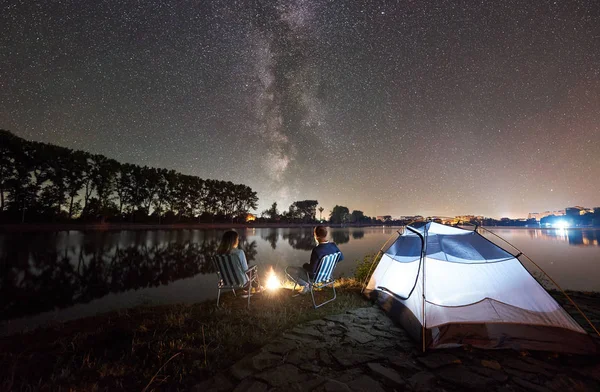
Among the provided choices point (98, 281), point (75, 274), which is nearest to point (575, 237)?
point (98, 281)

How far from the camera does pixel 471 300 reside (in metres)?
4.64

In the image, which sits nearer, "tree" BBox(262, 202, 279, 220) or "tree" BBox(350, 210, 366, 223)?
"tree" BBox(262, 202, 279, 220)

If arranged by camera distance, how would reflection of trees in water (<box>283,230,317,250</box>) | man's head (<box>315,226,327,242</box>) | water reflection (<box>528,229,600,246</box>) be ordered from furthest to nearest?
water reflection (<box>528,229,600,246</box>), reflection of trees in water (<box>283,230,317,250</box>), man's head (<box>315,226,327,242</box>)

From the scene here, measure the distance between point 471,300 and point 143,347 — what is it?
559 cm

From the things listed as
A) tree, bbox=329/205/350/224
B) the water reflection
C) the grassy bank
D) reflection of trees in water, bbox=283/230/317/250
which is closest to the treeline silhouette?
reflection of trees in water, bbox=283/230/317/250

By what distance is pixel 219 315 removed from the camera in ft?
17.7

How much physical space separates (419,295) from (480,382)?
1.75 metres

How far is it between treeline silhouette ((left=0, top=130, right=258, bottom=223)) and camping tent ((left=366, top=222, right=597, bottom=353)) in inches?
1985

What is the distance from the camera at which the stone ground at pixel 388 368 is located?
3.11m

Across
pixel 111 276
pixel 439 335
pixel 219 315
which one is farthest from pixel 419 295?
pixel 111 276

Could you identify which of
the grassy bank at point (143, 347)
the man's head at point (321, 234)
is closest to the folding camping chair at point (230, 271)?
the grassy bank at point (143, 347)

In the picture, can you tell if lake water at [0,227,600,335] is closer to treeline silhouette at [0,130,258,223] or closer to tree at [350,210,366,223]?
treeline silhouette at [0,130,258,223]

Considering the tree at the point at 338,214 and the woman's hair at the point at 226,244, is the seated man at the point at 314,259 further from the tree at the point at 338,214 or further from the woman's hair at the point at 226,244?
the tree at the point at 338,214

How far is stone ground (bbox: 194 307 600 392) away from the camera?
3.11 metres
